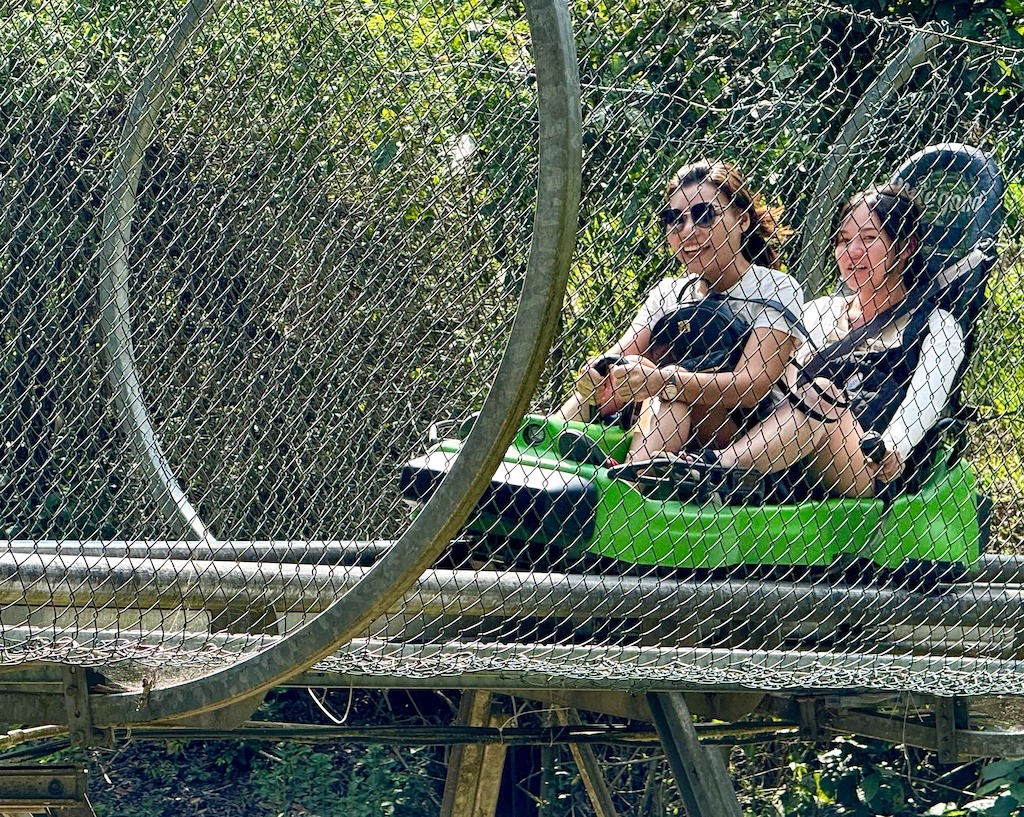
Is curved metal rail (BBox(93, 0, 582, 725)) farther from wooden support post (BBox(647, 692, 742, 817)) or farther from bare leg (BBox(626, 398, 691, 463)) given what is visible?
wooden support post (BBox(647, 692, 742, 817))

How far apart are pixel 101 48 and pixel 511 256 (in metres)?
1.43

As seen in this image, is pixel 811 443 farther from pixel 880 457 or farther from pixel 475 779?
pixel 475 779

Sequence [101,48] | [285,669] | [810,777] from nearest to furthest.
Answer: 1. [285,669]
2. [101,48]
3. [810,777]

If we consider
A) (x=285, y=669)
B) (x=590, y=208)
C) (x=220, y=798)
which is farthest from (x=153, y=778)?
(x=285, y=669)

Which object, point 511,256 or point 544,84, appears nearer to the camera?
point 544,84

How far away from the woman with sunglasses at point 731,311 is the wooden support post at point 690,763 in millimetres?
711

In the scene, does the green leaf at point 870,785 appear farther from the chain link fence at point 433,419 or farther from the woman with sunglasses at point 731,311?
→ the woman with sunglasses at point 731,311

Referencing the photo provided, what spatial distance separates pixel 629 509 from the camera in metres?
2.44

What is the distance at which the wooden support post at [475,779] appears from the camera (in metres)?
3.67

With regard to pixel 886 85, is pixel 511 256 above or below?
below

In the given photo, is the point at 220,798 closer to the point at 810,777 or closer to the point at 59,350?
the point at 810,777

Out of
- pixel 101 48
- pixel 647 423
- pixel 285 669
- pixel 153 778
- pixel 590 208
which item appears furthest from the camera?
pixel 153 778

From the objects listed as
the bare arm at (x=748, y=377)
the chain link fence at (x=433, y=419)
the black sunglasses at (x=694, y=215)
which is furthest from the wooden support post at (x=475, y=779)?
the black sunglasses at (x=694, y=215)

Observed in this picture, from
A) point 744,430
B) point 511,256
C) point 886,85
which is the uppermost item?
point 886,85
